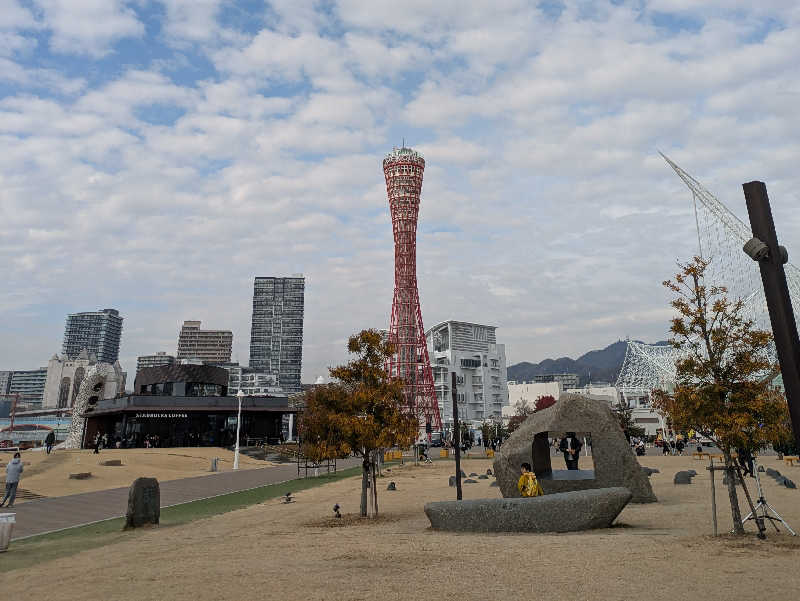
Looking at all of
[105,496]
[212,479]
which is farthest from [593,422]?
[212,479]

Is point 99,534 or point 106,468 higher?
point 106,468

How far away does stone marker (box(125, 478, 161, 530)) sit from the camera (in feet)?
45.5

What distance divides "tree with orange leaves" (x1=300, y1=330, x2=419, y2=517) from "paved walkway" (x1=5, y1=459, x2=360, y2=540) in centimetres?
753

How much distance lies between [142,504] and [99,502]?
904 cm

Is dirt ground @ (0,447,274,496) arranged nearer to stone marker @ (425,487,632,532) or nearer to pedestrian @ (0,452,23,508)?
pedestrian @ (0,452,23,508)

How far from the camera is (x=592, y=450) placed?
14492 mm

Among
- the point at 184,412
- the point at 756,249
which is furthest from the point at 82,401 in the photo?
the point at 756,249

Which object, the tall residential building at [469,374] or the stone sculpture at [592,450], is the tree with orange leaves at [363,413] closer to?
the stone sculpture at [592,450]

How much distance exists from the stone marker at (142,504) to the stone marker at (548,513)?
8111 mm

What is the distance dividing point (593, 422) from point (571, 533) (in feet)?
16.7

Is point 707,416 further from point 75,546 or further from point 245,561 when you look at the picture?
point 75,546

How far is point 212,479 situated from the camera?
3138cm

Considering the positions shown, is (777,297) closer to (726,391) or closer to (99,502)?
(726,391)

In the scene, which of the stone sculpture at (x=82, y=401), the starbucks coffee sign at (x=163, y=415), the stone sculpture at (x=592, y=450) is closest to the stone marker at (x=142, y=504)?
the stone sculpture at (x=592, y=450)
